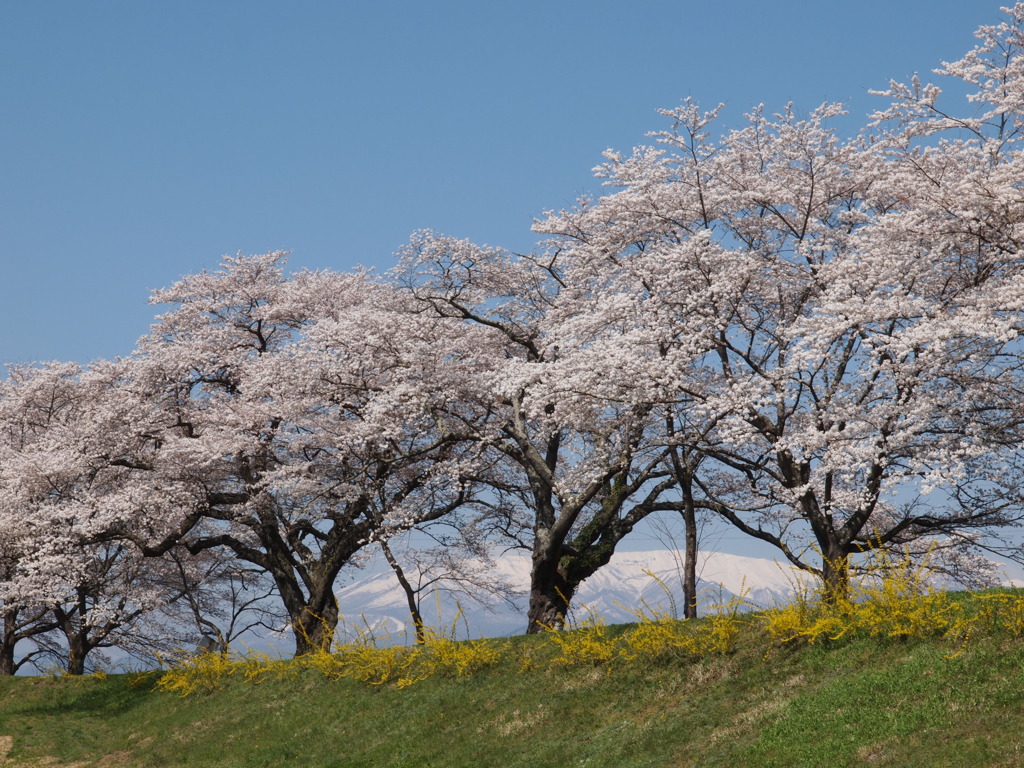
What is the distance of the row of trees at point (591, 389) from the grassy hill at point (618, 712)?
2.78 meters

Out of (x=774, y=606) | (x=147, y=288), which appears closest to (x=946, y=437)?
(x=774, y=606)

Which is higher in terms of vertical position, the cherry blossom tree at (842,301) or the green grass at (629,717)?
the cherry blossom tree at (842,301)

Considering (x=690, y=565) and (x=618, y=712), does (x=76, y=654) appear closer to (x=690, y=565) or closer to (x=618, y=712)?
(x=690, y=565)

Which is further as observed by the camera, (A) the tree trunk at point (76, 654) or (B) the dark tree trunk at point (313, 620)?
(A) the tree trunk at point (76, 654)

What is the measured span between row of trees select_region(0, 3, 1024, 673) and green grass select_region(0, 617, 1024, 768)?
2893 mm

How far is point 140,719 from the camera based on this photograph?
77.3 feet

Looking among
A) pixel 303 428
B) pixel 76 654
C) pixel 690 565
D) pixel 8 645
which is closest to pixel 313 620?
pixel 303 428

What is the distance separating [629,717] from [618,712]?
0.36m

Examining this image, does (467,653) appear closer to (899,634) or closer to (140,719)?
(899,634)

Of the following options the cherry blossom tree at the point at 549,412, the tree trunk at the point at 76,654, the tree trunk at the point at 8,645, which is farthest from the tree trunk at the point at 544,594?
the tree trunk at the point at 8,645

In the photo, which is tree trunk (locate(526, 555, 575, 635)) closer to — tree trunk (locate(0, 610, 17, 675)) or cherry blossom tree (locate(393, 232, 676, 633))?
cherry blossom tree (locate(393, 232, 676, 633))

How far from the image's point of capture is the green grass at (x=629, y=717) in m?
10.7

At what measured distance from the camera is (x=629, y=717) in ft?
45.4

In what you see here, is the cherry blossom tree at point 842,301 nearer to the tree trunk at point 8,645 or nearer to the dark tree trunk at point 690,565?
the dark tree trunk at point 690,565
